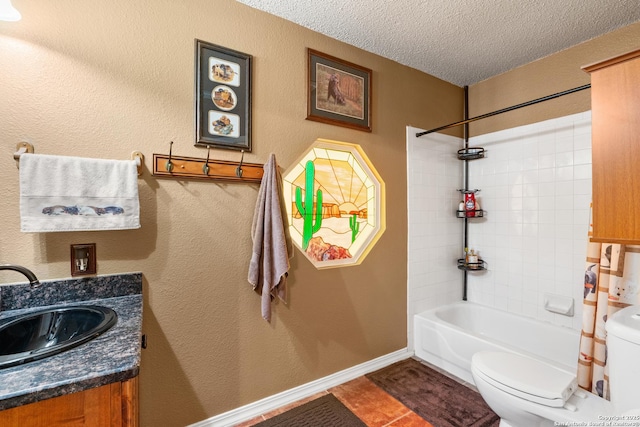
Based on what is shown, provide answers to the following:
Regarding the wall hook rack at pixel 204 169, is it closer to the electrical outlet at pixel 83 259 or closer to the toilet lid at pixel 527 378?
the electrical outlet at pixel 83 259

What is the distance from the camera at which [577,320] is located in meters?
2.10

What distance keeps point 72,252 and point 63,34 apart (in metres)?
0.99

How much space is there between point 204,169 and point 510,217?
248 centimetres

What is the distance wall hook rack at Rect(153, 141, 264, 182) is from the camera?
1493mm

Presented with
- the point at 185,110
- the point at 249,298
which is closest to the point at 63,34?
the point at 185,110

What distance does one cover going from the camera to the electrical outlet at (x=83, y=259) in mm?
1308

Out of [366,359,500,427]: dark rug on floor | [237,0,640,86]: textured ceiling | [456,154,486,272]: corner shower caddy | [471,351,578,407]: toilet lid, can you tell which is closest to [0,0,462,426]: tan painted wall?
[237,0,640,86]: textured ceiling

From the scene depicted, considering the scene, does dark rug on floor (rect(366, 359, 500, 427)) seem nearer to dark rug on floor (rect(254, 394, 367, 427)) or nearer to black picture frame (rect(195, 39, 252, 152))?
dark rug on floor (rect(254, 394, 367, 427))

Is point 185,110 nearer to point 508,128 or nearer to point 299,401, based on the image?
point 299,401

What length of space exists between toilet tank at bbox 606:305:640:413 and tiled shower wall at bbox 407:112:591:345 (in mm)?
1072

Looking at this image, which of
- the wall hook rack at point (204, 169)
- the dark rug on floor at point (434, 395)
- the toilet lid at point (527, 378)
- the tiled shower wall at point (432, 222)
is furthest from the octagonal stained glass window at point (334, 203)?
the toilet lid at point (527, 378)

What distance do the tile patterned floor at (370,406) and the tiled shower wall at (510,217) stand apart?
69cm

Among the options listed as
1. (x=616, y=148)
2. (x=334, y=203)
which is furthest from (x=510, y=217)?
(x=334, y=203)

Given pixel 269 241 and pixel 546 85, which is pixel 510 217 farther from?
pixel 269 241
